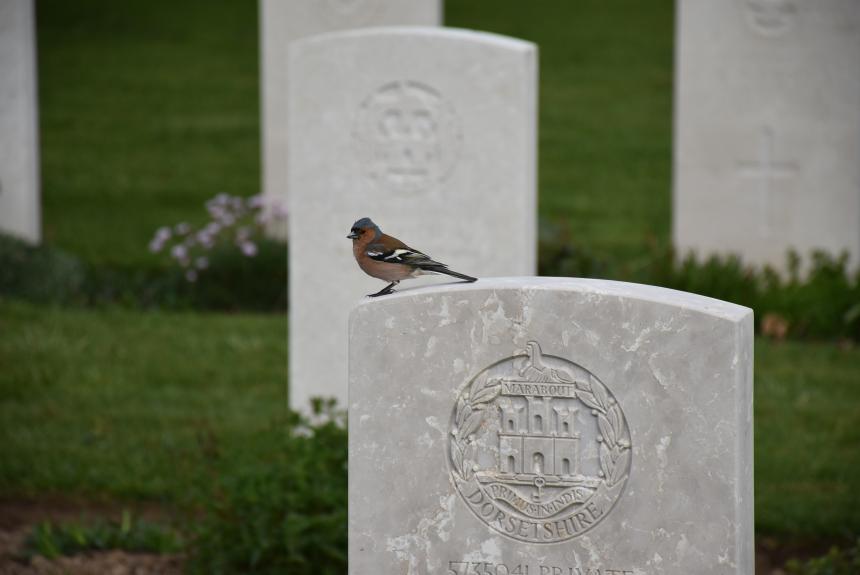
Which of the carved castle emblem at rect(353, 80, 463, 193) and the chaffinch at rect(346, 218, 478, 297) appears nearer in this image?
the chaffinch at rect(346, 218, 478, 297)

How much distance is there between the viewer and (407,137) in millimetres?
5234

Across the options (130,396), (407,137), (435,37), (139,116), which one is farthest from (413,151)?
(139,116)

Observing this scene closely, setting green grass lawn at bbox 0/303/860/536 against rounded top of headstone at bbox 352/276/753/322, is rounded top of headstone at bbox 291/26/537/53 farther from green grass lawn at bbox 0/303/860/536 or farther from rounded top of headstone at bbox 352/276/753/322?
rounded top of headstone at bbox 352/276/753/322

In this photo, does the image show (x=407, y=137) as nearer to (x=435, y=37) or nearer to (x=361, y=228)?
(x=435, y=37)

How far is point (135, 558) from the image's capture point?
15.4 ft

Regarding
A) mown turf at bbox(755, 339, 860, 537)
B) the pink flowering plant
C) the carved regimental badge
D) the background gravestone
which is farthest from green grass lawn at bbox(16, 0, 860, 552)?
the carved regimental badge

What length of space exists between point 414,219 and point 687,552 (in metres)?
2.71

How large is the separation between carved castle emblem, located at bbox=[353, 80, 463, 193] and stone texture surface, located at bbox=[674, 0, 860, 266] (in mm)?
3551

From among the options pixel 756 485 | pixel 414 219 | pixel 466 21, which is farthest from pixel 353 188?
pixel 466 21

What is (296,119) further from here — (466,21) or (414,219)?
(466,21)

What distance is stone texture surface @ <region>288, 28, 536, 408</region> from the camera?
5105mm

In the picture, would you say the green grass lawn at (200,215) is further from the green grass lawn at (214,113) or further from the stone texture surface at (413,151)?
the stone texture surface at (413,151)

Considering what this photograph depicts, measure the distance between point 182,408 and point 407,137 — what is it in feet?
6.38

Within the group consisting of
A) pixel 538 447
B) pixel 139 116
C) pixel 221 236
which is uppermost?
pixel 139 116
